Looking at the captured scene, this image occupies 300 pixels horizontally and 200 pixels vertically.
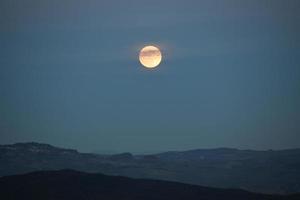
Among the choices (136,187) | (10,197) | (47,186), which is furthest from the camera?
(136,187)

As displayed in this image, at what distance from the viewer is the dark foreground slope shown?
78.3 metres

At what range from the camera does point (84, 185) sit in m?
84.4

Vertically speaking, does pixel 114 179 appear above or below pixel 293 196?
above

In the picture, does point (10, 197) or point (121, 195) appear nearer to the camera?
point (10, 197)

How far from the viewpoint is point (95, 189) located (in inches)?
3270

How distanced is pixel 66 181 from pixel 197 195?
2304 cm

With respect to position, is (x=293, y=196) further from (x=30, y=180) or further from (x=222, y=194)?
(x=30, y=180)

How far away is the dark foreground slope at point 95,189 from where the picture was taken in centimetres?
7831

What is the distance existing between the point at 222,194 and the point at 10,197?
35.7 m

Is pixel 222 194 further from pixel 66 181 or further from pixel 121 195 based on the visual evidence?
pixel 66 181

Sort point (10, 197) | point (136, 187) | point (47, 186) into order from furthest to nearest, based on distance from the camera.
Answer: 1. point (136, 187)
2. point (47, 186)
3. point (10, 197)

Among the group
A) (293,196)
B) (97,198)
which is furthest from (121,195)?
(293,196)

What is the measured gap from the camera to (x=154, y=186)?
89.4m

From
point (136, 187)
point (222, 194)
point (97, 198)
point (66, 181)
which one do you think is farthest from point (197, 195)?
point (66, 181)
